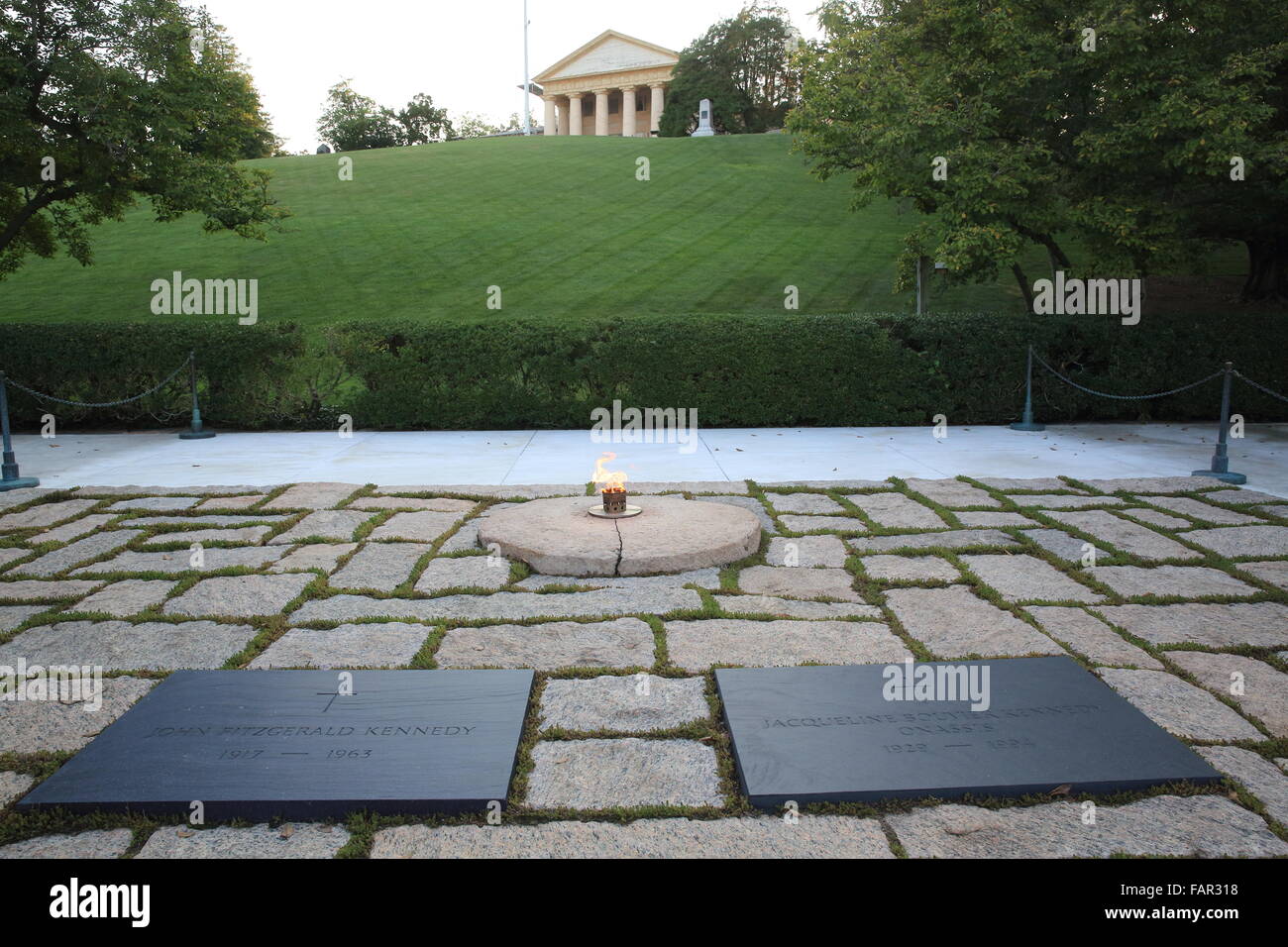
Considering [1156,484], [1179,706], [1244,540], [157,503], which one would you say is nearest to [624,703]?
[1179,706]

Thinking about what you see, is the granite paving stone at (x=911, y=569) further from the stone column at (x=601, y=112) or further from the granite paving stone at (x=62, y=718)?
the stone column at (x=601, y=112)

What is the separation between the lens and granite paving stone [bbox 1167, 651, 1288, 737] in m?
3.34

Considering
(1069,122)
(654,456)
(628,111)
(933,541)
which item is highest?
(628,111)

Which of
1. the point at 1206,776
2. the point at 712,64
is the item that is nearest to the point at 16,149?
the point at 1206,776

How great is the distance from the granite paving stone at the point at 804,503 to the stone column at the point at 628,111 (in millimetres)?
61207

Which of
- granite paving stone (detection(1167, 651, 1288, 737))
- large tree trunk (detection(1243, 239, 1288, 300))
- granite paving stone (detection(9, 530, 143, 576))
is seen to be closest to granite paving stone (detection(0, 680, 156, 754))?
granite paving stone (detection(9, 530, 143, 576))

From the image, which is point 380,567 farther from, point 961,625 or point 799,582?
point 961,625

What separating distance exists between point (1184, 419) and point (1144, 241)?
2.55 meters

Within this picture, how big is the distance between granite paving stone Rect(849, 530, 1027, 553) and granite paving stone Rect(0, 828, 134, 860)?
14.1 ft

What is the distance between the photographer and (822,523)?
6426mm

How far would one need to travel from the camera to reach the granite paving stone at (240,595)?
15.1 ft

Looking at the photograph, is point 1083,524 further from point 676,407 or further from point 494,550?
point 676,407

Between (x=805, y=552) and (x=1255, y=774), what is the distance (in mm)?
3000

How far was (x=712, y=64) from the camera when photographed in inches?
2036
